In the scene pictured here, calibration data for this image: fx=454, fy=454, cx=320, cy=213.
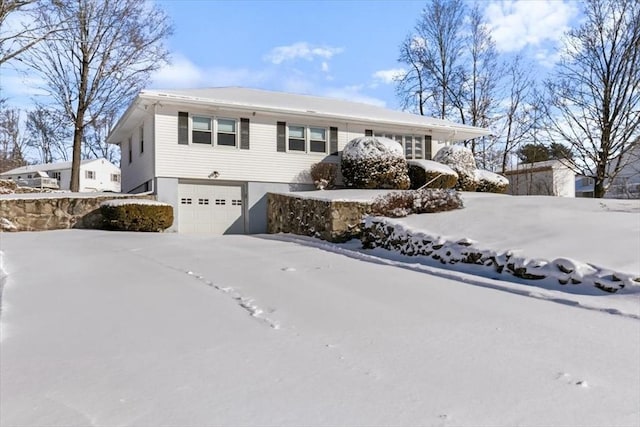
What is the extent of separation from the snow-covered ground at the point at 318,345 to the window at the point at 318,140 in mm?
10395

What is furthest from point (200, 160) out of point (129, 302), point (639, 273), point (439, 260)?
point (639, 273)

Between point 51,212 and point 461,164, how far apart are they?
47.3ft

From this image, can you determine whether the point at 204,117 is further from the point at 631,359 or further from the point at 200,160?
the point at 631,359

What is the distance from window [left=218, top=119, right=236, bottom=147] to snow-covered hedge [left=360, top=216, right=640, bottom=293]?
289 inches

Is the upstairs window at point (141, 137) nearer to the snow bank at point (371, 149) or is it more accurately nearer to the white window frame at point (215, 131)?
the white window frame at point (215, 131)

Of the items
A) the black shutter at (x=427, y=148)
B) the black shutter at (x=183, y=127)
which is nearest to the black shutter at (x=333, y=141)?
the black shutter at (x=427, y=148)

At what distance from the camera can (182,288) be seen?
211 inches

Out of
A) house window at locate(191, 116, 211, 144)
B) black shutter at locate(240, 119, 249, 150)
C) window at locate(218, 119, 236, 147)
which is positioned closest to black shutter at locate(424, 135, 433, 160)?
black shutter at locate(240, 119, 249, 150)

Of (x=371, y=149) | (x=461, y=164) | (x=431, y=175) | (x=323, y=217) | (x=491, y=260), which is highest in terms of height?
(x=371, y=149)

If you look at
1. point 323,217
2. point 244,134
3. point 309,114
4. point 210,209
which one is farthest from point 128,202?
point 309,114

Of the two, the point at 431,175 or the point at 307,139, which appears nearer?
the point at 431,175

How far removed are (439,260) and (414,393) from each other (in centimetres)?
514

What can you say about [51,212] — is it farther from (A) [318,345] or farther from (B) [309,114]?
(A) [318,345]

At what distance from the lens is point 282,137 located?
1627 cm
